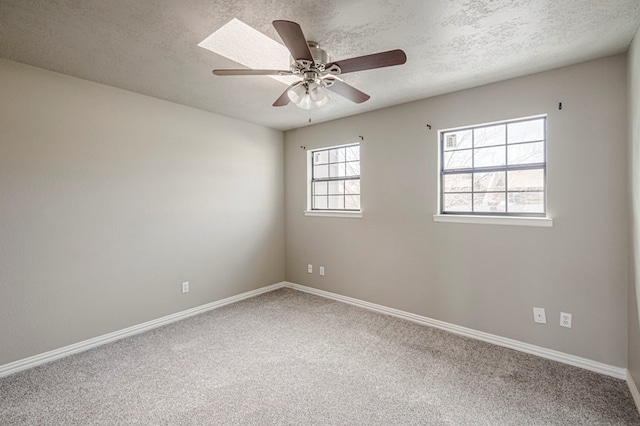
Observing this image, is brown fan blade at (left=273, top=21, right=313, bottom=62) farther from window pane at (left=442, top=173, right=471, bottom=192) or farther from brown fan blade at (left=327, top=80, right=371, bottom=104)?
window pane at (left=442, top=173, right=471, bottom=192)

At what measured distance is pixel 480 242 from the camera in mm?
2924

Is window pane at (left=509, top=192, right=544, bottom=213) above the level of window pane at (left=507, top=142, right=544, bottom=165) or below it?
below

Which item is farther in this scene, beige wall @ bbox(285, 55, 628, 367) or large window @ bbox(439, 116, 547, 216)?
large window @ bbox(439, 116, 547, 216)

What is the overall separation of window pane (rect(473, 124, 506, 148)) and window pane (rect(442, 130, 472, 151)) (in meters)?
0.07

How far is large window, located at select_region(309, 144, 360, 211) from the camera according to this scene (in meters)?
4.07

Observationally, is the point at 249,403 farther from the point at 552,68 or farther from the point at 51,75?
the point at 552,68

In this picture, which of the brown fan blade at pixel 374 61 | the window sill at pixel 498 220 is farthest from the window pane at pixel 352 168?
the brown fan blade at pixel 374 61

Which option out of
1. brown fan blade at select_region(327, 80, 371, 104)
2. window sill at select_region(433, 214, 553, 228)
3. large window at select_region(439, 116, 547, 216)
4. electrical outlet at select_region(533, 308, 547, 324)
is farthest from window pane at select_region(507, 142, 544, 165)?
brown fan blade at select_region(327, 80, 371, 104)

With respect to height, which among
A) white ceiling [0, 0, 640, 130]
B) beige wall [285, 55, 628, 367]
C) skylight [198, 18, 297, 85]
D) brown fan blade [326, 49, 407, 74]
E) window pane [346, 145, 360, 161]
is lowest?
beige wall [285, 55, 628, 367]

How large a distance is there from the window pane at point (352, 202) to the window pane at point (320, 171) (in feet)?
1.71

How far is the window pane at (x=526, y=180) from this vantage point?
8.74ft

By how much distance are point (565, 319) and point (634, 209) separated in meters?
1.04

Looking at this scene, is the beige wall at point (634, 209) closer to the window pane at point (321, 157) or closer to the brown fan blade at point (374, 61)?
the brown fan blade at point (374, 61)

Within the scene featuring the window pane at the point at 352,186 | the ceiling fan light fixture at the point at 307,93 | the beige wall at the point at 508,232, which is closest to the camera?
the ceiling fan light fixture at the point at 307,93
